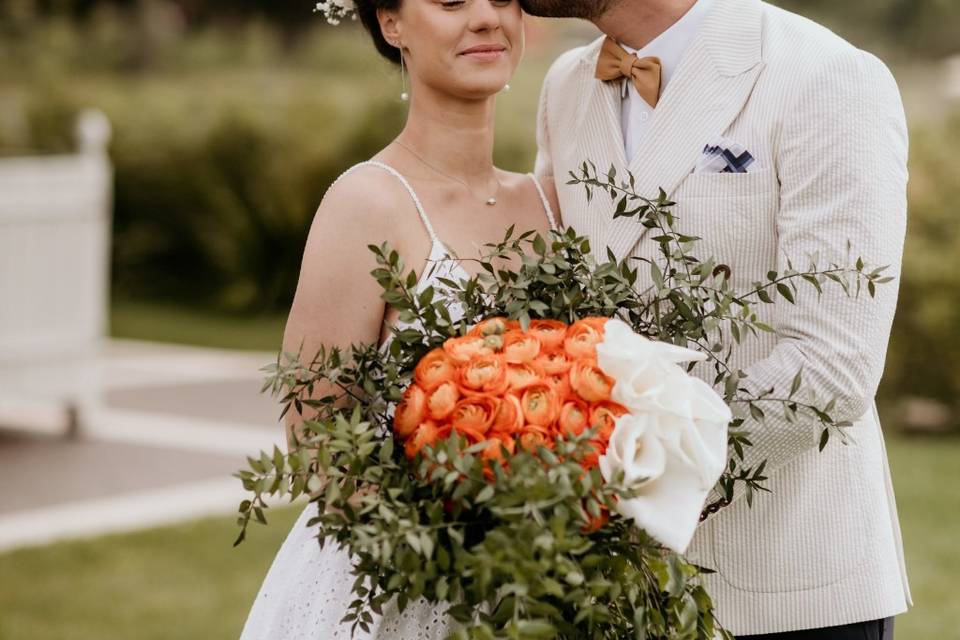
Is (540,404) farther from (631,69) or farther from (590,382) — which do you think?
(631,69)

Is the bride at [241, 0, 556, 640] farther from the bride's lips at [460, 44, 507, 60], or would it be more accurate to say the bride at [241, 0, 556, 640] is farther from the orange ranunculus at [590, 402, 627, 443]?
the orange ranunculus at [590, 402, 627, 443]

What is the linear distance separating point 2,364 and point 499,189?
5769 mm

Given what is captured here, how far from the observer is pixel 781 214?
2.39 metres

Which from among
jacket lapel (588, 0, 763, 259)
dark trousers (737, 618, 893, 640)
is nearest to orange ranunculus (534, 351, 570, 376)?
jacket lapel (588, 0, 763, 259)

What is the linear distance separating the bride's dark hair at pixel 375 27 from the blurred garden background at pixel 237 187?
0.31 feet

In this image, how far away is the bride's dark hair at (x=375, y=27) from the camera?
292 centimetres

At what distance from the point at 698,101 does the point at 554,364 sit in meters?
0.74

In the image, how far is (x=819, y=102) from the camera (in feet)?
7.72

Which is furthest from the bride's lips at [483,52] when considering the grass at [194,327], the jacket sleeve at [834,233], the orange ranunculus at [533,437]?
the grass at [194,327]

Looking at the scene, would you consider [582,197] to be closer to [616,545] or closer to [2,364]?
[616,545]

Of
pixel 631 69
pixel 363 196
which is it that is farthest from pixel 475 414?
pixel 631 69

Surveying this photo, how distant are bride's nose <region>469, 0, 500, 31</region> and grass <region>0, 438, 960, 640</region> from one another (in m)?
3.36

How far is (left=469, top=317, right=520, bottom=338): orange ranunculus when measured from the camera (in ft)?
6.87

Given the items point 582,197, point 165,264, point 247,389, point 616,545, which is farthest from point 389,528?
point 165,264
